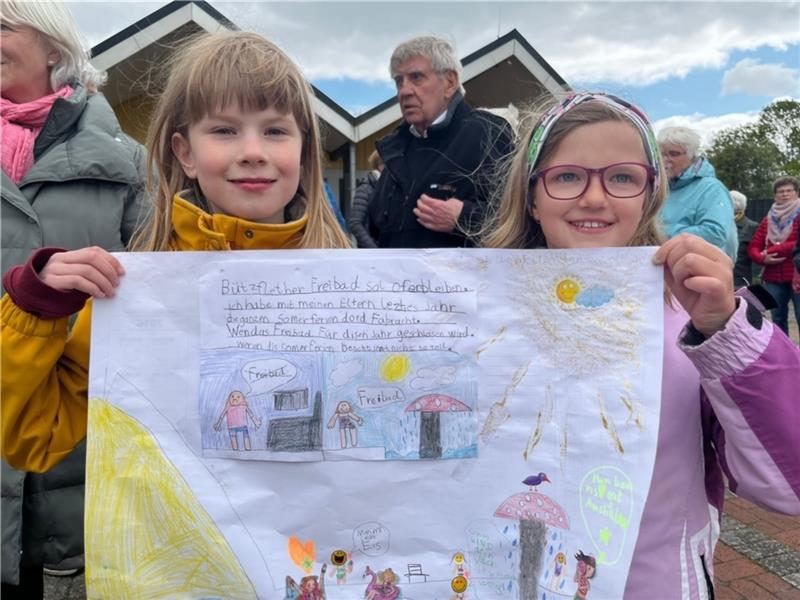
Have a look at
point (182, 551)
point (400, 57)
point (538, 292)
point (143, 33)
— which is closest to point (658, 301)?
point (538, 292)

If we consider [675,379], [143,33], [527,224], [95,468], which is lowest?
[95,468]

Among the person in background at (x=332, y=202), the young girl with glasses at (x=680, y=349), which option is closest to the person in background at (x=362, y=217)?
the person in background at (x=332, y=202)

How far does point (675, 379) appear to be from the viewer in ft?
4.18

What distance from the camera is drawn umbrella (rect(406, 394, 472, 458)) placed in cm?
125

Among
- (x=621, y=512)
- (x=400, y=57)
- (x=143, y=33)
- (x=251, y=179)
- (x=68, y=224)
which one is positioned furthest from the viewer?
(x=143, y=33)

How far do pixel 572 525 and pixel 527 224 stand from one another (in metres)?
0.68

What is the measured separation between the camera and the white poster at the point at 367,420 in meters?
1.23

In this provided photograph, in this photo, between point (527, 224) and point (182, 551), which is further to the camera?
point (527, 224)

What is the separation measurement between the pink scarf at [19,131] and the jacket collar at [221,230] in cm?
70

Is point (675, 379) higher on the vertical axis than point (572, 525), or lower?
higher

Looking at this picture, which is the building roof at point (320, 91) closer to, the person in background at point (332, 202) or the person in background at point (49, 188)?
the person in background at point (332, 202)

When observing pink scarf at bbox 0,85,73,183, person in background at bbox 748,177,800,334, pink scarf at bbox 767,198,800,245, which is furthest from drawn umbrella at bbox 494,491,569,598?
pink scarf at bbox 767,198,800,245

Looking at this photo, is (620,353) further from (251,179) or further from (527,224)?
(251,179)

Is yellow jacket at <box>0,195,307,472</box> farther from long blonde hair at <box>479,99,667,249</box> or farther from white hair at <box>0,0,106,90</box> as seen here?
white hair at <box>0,0,106,90</box>
